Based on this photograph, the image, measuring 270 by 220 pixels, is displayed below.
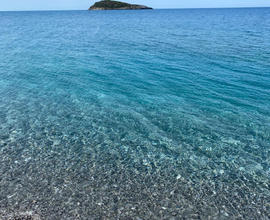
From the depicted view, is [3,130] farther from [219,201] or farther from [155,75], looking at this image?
[155,75]

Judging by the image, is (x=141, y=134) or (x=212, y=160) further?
(x=141, y=134)

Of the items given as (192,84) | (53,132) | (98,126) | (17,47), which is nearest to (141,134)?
(98,126)

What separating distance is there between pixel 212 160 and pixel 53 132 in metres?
12.0

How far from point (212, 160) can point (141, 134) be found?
5.55 m

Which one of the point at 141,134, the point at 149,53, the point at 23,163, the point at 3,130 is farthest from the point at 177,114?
the point at 149,53

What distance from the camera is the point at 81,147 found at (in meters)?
15.5

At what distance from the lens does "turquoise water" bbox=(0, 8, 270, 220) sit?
1112cm

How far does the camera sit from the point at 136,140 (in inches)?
643

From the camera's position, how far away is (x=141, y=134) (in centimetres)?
1709

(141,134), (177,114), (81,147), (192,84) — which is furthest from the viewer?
(192,84)

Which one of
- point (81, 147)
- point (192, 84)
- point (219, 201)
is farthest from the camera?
point (192, 84)

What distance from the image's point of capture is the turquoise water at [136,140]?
36.5ft

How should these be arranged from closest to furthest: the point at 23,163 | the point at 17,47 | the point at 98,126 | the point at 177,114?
1. the point at 23,163
2. the point at 98,126
3. the point at 177,114
4. the point at 17,47

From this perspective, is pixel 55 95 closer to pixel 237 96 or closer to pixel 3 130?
pixel 3 130
